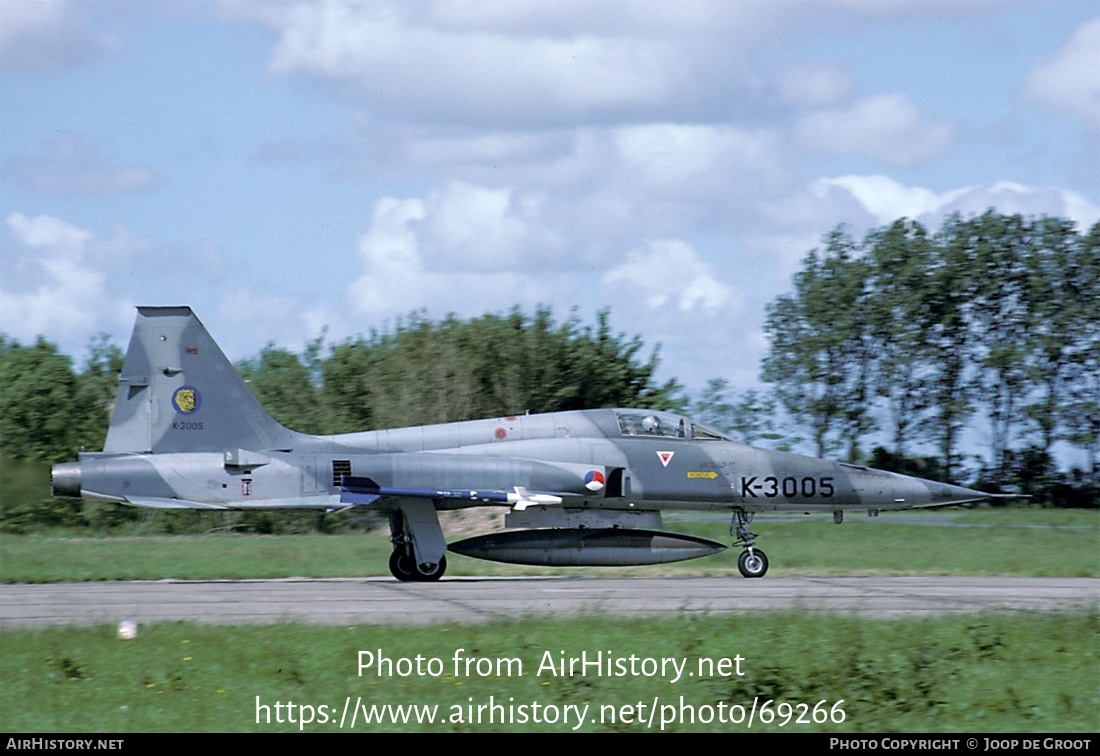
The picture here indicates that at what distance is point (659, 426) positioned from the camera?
22156 mm

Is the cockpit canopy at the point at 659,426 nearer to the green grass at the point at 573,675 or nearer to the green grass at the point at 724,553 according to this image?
the green grass at the point at 724,553

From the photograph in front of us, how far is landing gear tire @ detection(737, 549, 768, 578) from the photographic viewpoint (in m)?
21.6

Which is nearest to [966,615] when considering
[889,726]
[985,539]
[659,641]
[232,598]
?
[659,641]

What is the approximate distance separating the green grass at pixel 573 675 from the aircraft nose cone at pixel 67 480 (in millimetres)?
7313

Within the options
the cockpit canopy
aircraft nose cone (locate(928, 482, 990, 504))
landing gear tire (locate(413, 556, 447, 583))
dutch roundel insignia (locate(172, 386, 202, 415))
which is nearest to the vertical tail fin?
dutch roundel insignia (locate(172, 386, 202, 415))

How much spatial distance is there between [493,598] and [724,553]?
1193 centimetres

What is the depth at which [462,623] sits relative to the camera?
14.2 meters

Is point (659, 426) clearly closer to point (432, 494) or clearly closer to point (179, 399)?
point (432, 494)

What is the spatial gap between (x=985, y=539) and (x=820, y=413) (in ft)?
49.6

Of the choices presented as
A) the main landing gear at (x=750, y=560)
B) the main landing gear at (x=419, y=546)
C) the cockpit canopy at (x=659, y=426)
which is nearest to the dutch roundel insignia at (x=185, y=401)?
the main landing gear at (x=419, y=546)

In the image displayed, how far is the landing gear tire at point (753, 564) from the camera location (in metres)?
21.6

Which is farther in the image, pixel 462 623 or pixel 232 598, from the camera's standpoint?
pixel 232 598

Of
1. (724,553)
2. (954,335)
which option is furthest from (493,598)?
(954,335)
